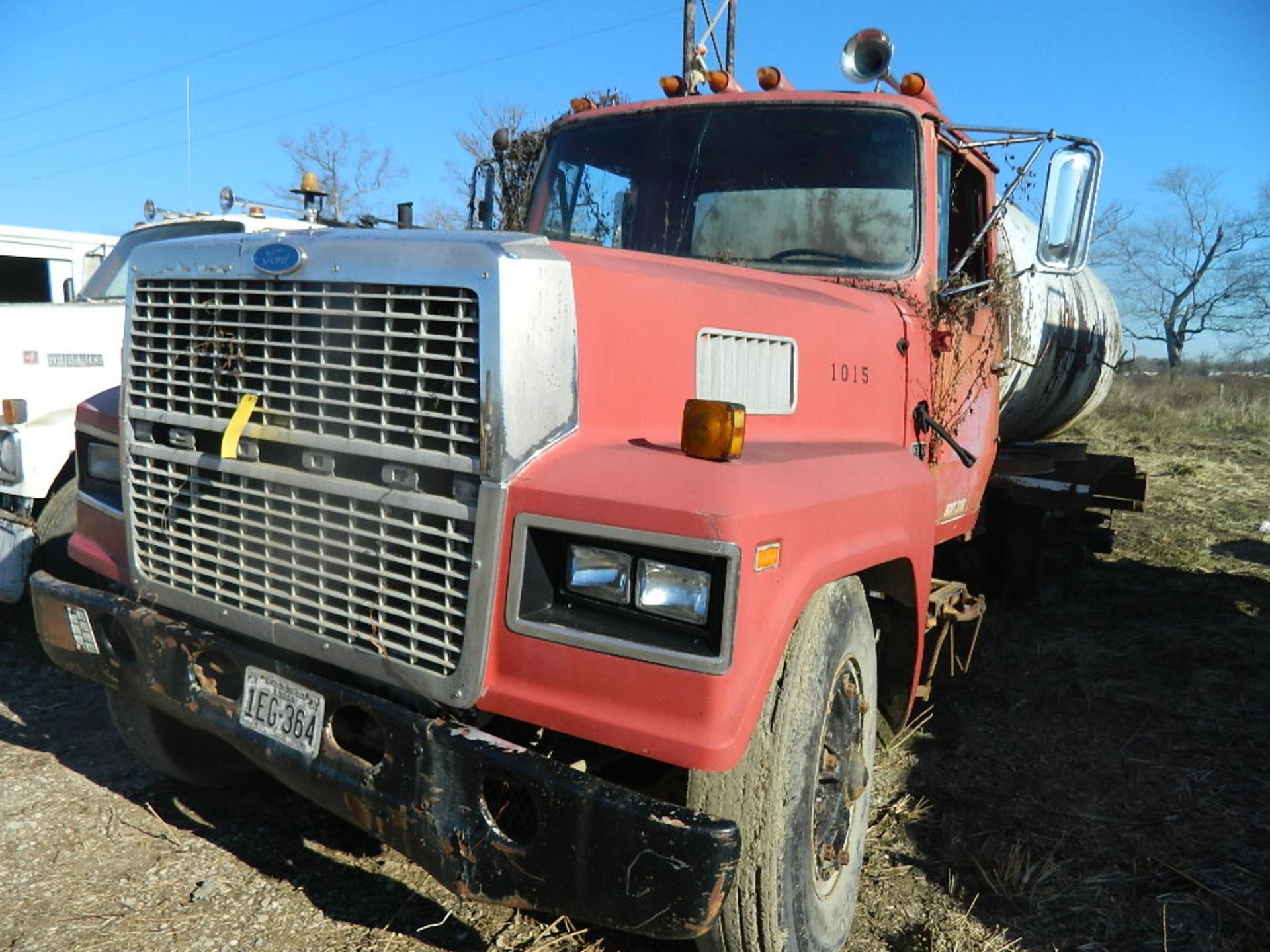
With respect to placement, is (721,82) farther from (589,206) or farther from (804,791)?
(804,791)

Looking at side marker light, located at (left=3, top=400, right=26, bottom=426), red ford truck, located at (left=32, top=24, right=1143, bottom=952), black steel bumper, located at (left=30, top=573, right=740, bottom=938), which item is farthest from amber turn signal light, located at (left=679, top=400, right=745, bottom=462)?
side marker light, located at (left=3, top=400, right=26, bottom=426)

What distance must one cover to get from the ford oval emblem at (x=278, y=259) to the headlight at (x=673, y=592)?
115 centimetres

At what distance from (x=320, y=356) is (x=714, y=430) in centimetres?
97

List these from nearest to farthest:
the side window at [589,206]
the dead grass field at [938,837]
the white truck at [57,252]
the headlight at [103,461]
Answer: the dead grass field at [938,837], the headlight at [103,461], the side window at [589,206], the white truck at [57,252]

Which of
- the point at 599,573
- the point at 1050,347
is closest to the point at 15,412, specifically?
the point at 599,573

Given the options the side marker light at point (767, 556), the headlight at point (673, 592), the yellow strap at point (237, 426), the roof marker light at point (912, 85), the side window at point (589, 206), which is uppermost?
the roof marker light at point (912, 85)

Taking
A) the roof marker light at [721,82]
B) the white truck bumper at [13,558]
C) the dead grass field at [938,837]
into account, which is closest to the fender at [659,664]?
the dead grass field at [938,837]

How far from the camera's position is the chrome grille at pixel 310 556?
2275 millimetres

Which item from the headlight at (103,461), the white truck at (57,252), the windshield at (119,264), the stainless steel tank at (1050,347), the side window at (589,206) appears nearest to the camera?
the headlight at (103,461)

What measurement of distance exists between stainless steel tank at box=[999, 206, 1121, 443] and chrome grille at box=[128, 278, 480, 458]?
3.27m

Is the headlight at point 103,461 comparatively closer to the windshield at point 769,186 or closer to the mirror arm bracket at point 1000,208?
the windshield at point 769,186

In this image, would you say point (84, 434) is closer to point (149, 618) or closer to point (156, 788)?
point (149, 618)

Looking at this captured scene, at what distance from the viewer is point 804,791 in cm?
246

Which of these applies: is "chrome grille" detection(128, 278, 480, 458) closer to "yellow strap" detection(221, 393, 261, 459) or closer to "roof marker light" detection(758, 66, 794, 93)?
"yellow strap" detection(221, 393, 261, 459)
